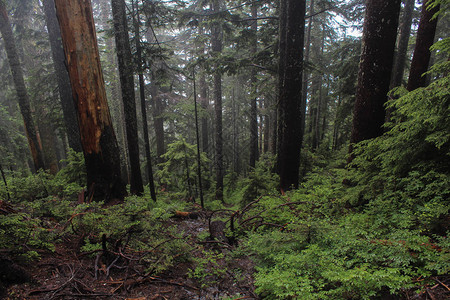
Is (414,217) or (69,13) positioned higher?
(69,13)

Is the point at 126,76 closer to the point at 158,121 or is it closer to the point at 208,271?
the point at 208,271

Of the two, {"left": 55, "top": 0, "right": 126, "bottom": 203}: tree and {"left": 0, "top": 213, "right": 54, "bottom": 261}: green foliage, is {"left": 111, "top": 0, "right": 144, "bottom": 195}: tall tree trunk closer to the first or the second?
{"left": 55, "top": 0, "right": 126, "bottom": 203}: tree

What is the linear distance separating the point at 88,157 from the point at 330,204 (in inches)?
238

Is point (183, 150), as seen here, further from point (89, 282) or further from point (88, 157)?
point (89, 282)

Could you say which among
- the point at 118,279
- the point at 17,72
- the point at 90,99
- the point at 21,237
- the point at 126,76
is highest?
the point at 17,72

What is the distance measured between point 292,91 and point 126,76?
5.71 m

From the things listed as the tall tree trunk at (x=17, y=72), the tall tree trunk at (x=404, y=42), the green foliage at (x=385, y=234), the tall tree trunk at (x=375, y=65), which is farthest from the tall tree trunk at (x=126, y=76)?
the tall tree trunk at (x=404, y=42)

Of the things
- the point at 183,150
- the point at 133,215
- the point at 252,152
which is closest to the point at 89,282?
the point at 133,215

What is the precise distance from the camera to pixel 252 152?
1530 centimetres

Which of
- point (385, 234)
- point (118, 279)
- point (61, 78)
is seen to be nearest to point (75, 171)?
point (61, 78)

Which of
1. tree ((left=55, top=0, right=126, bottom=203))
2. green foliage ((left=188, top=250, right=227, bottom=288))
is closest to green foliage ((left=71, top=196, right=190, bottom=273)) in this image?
green foliage ((left=188, top=250, right=227, bottom=288))

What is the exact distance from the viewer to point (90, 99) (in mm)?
5555

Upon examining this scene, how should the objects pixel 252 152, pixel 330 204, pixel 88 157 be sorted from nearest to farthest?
pixel 330 204 → pixel 88 157 → pixel 252 152

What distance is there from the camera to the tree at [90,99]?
5.27 m
